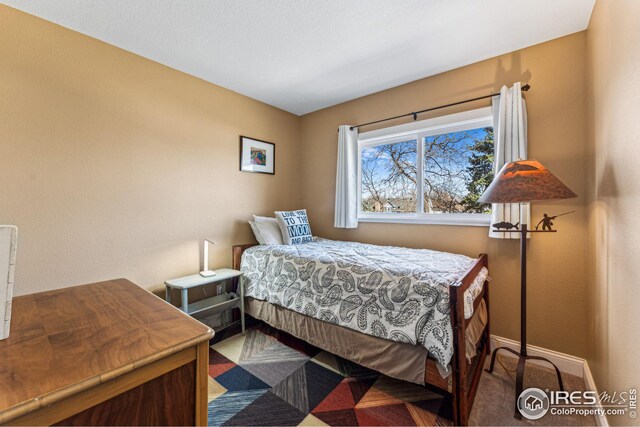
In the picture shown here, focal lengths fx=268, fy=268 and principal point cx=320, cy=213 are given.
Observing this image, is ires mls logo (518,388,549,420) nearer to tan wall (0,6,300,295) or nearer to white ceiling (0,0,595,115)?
white ceiling (0,0,595,115)

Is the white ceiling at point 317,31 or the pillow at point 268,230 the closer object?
the white ceiling at point 317,31

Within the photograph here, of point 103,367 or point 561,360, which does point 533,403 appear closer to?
point 561,360

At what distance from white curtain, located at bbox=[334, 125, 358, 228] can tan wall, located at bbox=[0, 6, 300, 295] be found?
1.14 meters

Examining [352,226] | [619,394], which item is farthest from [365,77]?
[619,394]

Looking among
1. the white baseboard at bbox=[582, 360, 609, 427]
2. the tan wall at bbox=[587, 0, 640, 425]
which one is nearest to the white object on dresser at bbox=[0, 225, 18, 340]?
the tan wall at bbox=[587, 0, 640, 425]

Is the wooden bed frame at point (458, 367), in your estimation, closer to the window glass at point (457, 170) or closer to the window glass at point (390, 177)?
the window glass at point (457, 170)

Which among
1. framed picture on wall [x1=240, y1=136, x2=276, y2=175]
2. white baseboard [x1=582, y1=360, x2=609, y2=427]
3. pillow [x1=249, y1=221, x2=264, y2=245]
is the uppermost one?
framed picture on wall [x1=240, y1=136, x2=276, y2=175]

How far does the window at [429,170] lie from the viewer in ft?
7.90

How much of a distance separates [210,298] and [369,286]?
5.59ft

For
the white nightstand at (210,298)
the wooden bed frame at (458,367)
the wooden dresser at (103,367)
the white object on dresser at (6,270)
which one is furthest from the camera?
the white nightstand at (210,298)

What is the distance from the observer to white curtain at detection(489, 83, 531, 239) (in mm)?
2049

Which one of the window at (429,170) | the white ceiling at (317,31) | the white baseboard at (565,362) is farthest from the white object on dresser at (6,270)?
the white baseboard at (565,362)

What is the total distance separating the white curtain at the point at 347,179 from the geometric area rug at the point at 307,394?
4.75ft

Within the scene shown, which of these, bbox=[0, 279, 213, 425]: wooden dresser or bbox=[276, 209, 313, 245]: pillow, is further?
bbox=[276, 209, 313, 245]: pillow
